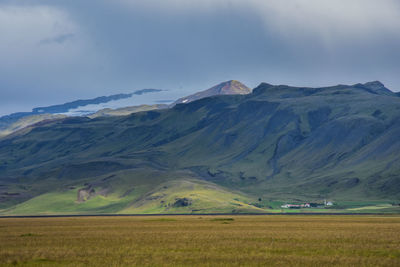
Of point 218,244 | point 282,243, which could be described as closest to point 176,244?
point 218,244

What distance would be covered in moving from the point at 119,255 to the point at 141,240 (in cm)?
1708

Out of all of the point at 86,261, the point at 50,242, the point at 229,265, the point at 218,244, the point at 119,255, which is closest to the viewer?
the point at 229,265

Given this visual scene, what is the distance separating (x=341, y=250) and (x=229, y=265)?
14123 millimetres

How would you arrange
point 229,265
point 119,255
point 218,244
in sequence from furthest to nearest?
point 218,244 < point 119,255 < point 229,265

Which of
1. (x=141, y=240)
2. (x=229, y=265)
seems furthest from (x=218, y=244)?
(x=229, y=265)

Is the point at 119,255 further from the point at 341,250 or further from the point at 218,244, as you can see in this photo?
the point at 341,250

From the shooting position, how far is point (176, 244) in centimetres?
6656

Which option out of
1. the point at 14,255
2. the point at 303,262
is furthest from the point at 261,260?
the point at 14,255

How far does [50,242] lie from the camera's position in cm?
7125

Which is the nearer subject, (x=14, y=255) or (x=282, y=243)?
(x=14, y=255)

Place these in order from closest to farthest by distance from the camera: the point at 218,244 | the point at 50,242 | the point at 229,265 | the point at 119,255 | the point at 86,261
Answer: the point at 229,265, the point at 86,261, the point at 119,255, the point at 218,244, the point at 50,242

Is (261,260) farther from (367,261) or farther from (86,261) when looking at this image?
(86,261)

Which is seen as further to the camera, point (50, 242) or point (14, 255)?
point (50, 242)

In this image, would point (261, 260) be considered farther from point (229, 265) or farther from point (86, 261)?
point (86, 261)
